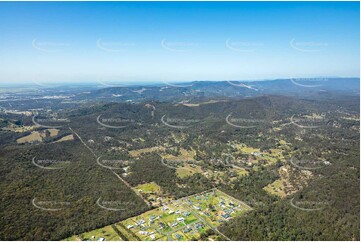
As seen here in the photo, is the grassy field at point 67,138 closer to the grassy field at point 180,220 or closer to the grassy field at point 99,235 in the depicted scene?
the grassy field at point 180,220

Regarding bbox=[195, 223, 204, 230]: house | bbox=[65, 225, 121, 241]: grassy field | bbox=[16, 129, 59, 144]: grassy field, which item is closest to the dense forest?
bbox=[65, 225, 121, 241]: grassy field

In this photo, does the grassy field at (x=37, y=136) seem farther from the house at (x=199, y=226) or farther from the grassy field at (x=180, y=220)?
the house at (x=199, y=226)

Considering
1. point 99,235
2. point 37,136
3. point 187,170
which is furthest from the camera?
point 37,136

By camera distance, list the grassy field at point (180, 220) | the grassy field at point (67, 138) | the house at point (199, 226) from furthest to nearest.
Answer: the grassy field at point (67, 138) < the house at point (199, 226) < the grassy field at point (180, 220)

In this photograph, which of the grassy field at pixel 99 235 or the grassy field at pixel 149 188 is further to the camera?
the grassy field at pixel 149 188

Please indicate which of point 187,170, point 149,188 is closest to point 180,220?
point 149,188

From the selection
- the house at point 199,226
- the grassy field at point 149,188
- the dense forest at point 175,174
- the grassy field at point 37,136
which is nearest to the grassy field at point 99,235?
→ the dense forest at point 175,174

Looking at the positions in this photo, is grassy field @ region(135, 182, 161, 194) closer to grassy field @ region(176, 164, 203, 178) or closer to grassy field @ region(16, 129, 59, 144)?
grassy field @ region(176, 164, 203, 178)

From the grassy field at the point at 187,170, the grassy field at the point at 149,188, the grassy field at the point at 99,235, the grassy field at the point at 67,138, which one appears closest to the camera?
the grassy field at the point at 99,235

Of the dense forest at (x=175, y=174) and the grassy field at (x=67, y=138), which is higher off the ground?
the grassy field at (x=67, y=138)

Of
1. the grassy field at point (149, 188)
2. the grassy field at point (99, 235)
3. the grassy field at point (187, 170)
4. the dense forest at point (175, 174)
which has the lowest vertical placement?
the grassy field at point (187, 170)

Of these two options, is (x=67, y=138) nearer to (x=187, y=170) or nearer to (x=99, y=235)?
(x=187, y=170)
